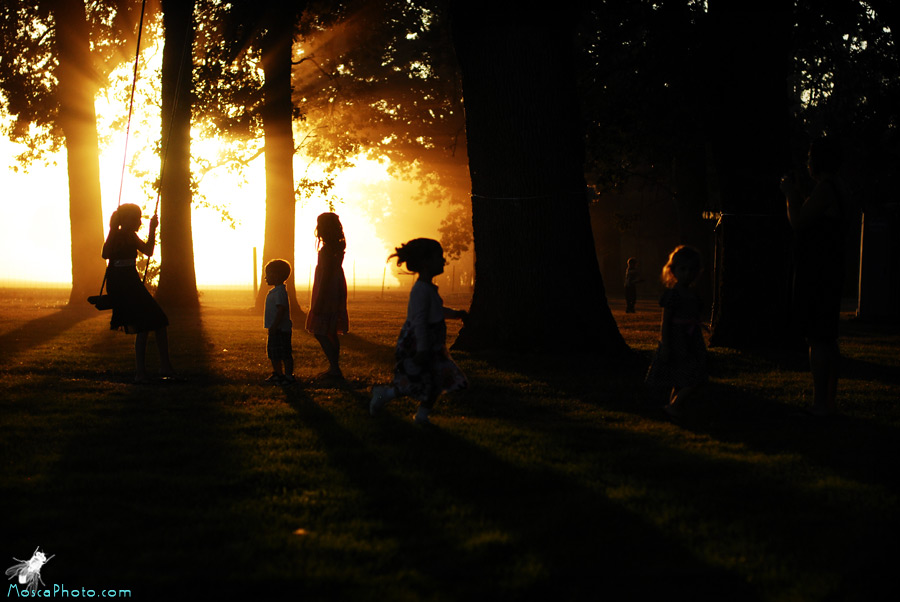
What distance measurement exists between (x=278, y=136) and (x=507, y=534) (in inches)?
788

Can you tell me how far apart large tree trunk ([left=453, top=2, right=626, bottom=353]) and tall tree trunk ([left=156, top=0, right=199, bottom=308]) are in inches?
529

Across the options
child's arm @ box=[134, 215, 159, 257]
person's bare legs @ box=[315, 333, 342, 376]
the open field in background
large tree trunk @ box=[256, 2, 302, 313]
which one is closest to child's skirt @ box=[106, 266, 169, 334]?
child's arm @ box=[134, 215, 159, 257]

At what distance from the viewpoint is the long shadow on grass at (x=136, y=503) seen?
3.62 meters

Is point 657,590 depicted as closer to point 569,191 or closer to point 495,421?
point 495,421

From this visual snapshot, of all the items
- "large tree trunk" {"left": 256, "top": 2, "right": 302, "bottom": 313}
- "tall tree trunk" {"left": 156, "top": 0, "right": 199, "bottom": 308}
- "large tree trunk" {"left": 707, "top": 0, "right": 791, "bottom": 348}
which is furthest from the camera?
"tall tree trunk" {"left": 156, "top": 0, "right": 199, "bottom": 308}

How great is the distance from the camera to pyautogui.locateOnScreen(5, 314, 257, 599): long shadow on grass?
3623 mm

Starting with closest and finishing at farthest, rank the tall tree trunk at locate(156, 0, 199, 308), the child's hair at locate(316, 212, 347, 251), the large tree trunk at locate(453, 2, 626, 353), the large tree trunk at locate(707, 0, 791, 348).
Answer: the child's hair at locate(316, 212, 347, 251) → the large tree trunk at locate(453, 2, 626, 353) → the large tree trunk at locate(707, 0, 791, 348) → the tall tree trunk at locate(156, 0, 199, 308)

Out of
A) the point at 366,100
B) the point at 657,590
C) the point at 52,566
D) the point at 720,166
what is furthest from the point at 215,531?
the point at 366,100

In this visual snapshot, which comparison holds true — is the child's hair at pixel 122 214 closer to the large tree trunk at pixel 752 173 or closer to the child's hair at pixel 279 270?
the child's hair at pixel 279 270

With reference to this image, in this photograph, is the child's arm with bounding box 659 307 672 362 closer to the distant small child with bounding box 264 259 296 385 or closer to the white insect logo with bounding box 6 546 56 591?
the distant small child with bounding box 264 259 296 385

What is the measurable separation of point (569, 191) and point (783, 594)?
27.5ft

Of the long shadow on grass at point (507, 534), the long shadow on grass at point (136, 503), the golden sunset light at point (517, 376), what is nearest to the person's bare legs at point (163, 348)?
the golden sunset light at point (517, 376)

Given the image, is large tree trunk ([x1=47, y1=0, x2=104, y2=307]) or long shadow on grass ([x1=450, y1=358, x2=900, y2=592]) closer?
long shadow on grass ([x1=450, y1=358, x2=900, y2=592])

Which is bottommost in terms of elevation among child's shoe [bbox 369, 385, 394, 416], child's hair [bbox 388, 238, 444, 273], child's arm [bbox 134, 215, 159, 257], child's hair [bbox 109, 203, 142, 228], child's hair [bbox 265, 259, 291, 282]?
child's shoe [bbox 369, 385, 394, 416]
